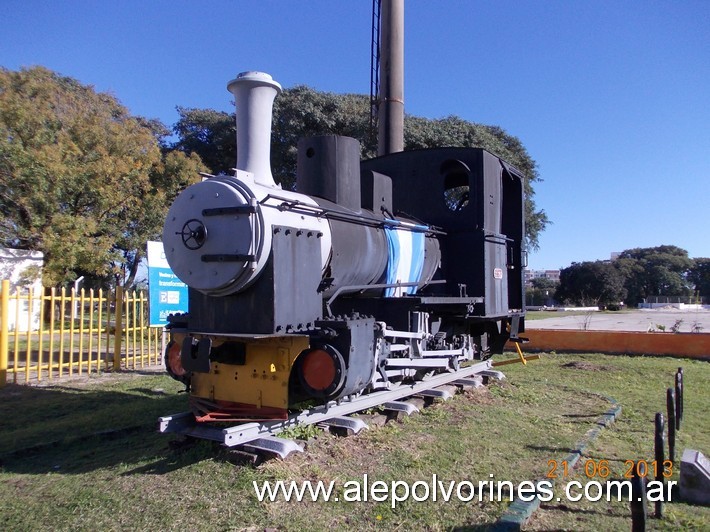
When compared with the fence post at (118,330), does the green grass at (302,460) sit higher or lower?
lower

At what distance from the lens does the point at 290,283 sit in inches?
171

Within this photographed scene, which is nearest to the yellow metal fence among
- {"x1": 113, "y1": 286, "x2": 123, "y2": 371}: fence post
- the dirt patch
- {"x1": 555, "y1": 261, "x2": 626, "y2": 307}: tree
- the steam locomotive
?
{"x1": 113, "y1": 286, "x2": 123, "y2": 371}: fence post

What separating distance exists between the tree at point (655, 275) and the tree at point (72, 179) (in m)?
57.9

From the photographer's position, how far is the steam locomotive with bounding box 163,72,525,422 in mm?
4277

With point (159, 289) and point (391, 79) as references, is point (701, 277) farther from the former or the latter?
point (159, 289)

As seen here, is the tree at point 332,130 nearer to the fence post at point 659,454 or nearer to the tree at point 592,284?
the fence post at point 659,454

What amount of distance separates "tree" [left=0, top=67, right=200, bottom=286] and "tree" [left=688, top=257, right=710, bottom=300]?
248ft

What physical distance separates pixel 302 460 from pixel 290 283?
1.43 meters

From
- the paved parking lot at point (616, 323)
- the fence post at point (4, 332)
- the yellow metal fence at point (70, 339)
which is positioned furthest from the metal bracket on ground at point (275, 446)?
the paved parking lot at point (616, 323)

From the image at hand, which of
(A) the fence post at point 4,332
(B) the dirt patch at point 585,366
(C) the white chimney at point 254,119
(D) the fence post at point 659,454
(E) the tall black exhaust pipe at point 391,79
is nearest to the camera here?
(D) the fence post at point 659,454

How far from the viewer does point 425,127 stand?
866 inches

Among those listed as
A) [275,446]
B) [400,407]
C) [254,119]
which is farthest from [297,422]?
[254,119]

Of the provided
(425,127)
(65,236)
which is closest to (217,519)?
(65,236)

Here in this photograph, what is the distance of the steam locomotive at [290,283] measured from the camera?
4277mm
